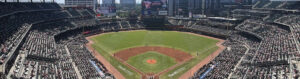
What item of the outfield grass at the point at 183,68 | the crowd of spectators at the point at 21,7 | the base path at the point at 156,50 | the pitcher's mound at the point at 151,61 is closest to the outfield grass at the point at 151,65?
the pitcher's mound at the point at 151,61

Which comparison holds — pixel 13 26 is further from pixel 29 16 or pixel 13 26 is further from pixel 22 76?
pixel 22 76

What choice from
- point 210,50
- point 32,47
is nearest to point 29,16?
point 32,47

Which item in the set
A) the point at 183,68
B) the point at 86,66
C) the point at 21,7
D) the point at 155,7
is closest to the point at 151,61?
the point at 183,68

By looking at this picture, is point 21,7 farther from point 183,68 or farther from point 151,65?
point 183,68

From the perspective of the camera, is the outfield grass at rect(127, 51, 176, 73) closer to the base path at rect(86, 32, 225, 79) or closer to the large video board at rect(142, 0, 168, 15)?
the base path at rect(86, 32, 225, 79)

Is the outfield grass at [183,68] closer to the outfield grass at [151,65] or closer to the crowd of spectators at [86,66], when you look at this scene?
the outfield grass at [151,65]

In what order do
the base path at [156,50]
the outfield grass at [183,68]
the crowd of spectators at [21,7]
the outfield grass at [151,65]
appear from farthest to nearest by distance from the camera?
the crowd of spectators at [21,7], the outfield grass at [151,65], the base path at [156,50], the outfield grass at [183,68]

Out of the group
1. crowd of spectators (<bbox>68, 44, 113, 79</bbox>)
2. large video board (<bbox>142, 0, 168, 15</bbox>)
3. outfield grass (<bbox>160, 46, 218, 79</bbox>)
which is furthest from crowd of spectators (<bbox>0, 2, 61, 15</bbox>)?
outfield grass (<bbox>160, 46, 218, 79</bbox>)
